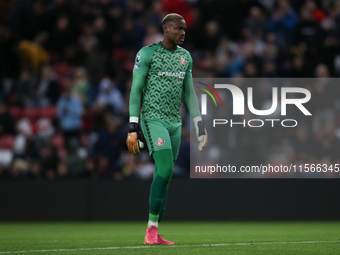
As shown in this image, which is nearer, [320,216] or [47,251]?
[47,251]

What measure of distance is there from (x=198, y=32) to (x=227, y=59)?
1.40 m

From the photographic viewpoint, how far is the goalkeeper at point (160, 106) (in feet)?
20.9

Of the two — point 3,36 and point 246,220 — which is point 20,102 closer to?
point 3,36

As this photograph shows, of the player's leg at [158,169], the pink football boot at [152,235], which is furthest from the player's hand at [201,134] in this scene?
the pink football boot at [152,235]

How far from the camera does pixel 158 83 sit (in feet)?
21.5

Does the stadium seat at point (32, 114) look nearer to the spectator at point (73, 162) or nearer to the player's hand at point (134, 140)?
the spectator at point (73, 162)

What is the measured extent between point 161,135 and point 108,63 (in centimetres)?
883

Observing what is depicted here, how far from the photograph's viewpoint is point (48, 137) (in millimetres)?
12914

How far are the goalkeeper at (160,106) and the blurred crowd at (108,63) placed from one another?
5.41 m

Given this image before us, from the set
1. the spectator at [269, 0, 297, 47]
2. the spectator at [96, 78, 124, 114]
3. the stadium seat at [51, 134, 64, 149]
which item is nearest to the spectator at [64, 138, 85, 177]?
the stadium seat at [51, 134, 64, 149]

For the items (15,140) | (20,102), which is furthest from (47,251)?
(20,102)

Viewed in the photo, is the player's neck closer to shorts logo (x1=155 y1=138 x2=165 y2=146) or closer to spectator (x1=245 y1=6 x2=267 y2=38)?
shorts logo (x1=155 y1=138 x2=165 y2=146)

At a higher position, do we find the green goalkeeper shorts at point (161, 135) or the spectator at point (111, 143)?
the spectator at point (111, 143)

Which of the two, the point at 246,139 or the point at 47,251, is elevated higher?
the point at 246,139
